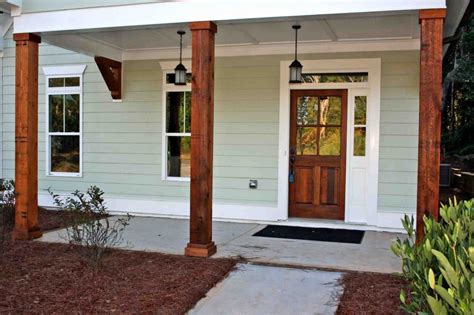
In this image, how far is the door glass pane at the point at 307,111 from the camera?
6676 millimetres

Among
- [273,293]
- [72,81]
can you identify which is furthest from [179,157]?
[273,293]

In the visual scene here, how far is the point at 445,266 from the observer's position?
1.65 m

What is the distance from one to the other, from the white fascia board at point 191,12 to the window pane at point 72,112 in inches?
89.9

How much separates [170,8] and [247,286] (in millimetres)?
2909

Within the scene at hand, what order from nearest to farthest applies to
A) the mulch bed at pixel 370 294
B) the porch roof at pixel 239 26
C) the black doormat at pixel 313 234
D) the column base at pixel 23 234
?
the mulch bed at pixel 370 294 → the porch roof at pixel 239 26 → the column base at pixel 23 234 → the black doormat at pixel 313 234

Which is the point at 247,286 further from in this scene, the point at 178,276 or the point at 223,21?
the point at 223,21

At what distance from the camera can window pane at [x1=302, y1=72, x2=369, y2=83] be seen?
6418 mm

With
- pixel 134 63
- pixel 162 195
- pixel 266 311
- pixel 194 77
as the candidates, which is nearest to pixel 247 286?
pixel 266 311

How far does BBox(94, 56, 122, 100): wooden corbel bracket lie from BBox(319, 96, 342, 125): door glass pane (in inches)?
123

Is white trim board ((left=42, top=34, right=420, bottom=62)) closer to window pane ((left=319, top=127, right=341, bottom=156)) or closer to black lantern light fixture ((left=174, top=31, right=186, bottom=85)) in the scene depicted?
black lantern light fixture ((left=174, top=31, right=186, bottom=85))

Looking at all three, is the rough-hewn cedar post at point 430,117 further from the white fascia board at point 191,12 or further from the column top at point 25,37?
the column top at point 25,37

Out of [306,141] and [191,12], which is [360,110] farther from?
[191,12]

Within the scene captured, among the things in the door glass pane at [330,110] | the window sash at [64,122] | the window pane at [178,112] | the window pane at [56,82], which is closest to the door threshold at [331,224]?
the door glass pane at [330,110]

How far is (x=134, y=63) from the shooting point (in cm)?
738
